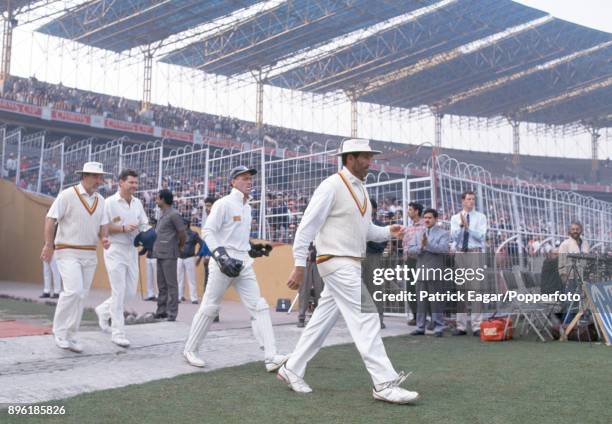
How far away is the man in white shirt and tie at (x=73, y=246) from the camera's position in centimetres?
663

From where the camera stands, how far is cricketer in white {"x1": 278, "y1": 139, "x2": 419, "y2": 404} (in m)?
4.75

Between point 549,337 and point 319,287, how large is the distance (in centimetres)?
312

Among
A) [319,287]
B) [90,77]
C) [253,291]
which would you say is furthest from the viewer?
[90,77]

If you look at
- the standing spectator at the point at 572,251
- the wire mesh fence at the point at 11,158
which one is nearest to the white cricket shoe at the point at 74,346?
the standing spectator at the point at 572,251

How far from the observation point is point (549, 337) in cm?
869

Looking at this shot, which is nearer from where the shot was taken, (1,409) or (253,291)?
(1,409)

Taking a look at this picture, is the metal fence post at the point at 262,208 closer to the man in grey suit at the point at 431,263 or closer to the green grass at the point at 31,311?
the green grass at the point at 31,311

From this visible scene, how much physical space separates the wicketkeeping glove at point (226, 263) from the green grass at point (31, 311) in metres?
4.14

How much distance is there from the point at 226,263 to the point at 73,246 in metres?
1.71

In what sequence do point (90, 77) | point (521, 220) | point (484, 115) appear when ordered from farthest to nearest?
1. point (484, 115)
2. point (90, 77)
3. point (521, 220)

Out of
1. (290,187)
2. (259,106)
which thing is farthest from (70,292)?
(259,106)

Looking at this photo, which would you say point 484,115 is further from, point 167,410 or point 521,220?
point 167,410

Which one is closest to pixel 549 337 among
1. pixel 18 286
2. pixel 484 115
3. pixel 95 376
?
pixel 95 376

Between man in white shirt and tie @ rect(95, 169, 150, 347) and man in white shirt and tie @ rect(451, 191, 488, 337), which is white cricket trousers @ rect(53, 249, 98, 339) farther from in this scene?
man in white shirt and tie @ rect(451, 191, 488, 337)
